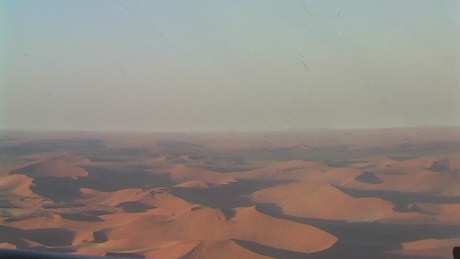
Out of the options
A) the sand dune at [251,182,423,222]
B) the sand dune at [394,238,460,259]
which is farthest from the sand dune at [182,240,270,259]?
the sand dune at [394,238,460,259]

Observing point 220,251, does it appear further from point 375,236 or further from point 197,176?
point 375,236

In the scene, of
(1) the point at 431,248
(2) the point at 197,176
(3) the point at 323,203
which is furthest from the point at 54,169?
(1) the point at 431,248

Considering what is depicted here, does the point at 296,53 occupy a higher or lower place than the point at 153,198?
higher

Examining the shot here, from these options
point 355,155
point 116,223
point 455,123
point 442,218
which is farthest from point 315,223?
point 116,223

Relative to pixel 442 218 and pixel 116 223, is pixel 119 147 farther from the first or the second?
pixel 442 218

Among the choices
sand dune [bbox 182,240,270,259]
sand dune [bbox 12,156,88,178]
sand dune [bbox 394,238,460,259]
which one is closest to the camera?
sand dune [bbox 394,238,460,259]

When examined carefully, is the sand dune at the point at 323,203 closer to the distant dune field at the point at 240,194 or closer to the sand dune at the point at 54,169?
the distant dune field at the point at 240,194

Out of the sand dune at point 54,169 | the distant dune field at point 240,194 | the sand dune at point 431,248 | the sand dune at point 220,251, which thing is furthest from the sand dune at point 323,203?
the sand dune at point 54,169

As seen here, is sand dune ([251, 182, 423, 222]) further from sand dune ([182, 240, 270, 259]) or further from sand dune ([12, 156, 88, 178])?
sand dune ([12, 156, 88, 178])
